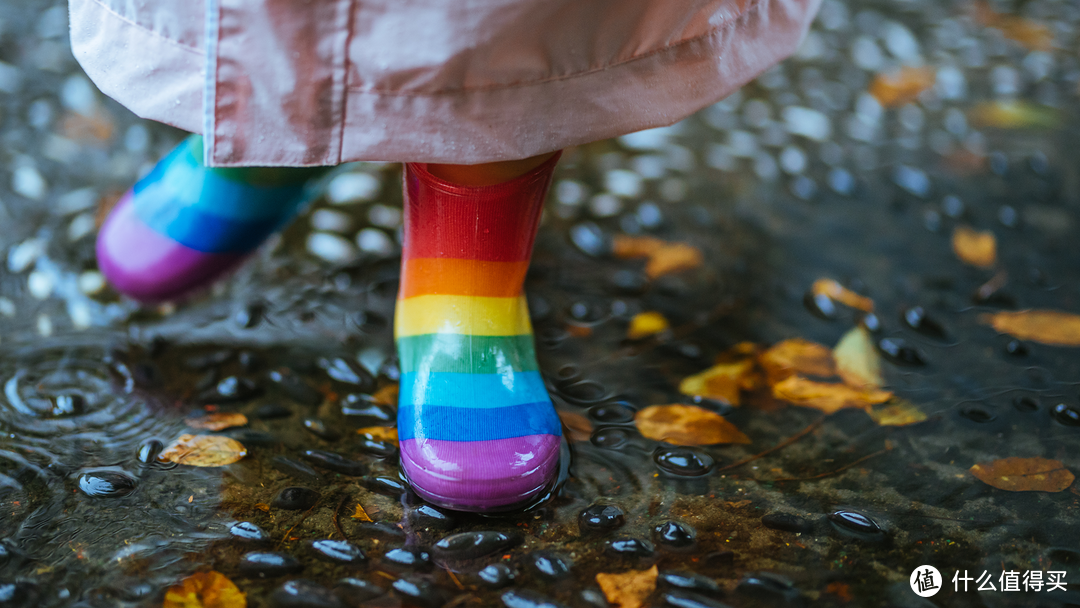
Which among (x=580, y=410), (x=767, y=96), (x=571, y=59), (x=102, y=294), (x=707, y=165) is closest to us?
(x=571, y=59)

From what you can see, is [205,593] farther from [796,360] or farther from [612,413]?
[796,360]

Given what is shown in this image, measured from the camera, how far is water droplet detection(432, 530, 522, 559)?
0.77 metres

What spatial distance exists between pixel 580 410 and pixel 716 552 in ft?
0.84

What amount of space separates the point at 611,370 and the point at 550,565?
34 centimetres

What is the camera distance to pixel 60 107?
1.49 meters

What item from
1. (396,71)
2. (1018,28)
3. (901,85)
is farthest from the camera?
(1018,28)

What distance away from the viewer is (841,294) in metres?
1.19

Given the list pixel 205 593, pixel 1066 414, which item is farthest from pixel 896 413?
pixel 205 593

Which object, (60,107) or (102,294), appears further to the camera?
(60,107)

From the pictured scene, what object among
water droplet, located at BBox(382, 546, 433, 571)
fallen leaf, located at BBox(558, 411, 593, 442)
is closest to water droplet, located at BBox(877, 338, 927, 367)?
fallen leaf, located at BBox(558, 411, 593, 442)

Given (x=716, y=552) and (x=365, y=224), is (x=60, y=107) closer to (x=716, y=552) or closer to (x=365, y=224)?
(x=365, y=224)

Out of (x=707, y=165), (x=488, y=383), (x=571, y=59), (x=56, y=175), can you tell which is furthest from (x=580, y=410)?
(x=56, y=175)

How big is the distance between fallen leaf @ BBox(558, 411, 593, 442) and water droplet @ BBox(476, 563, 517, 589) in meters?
0.21

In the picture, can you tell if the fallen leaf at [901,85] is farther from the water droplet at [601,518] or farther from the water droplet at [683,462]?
the water droplet at [601,518]
